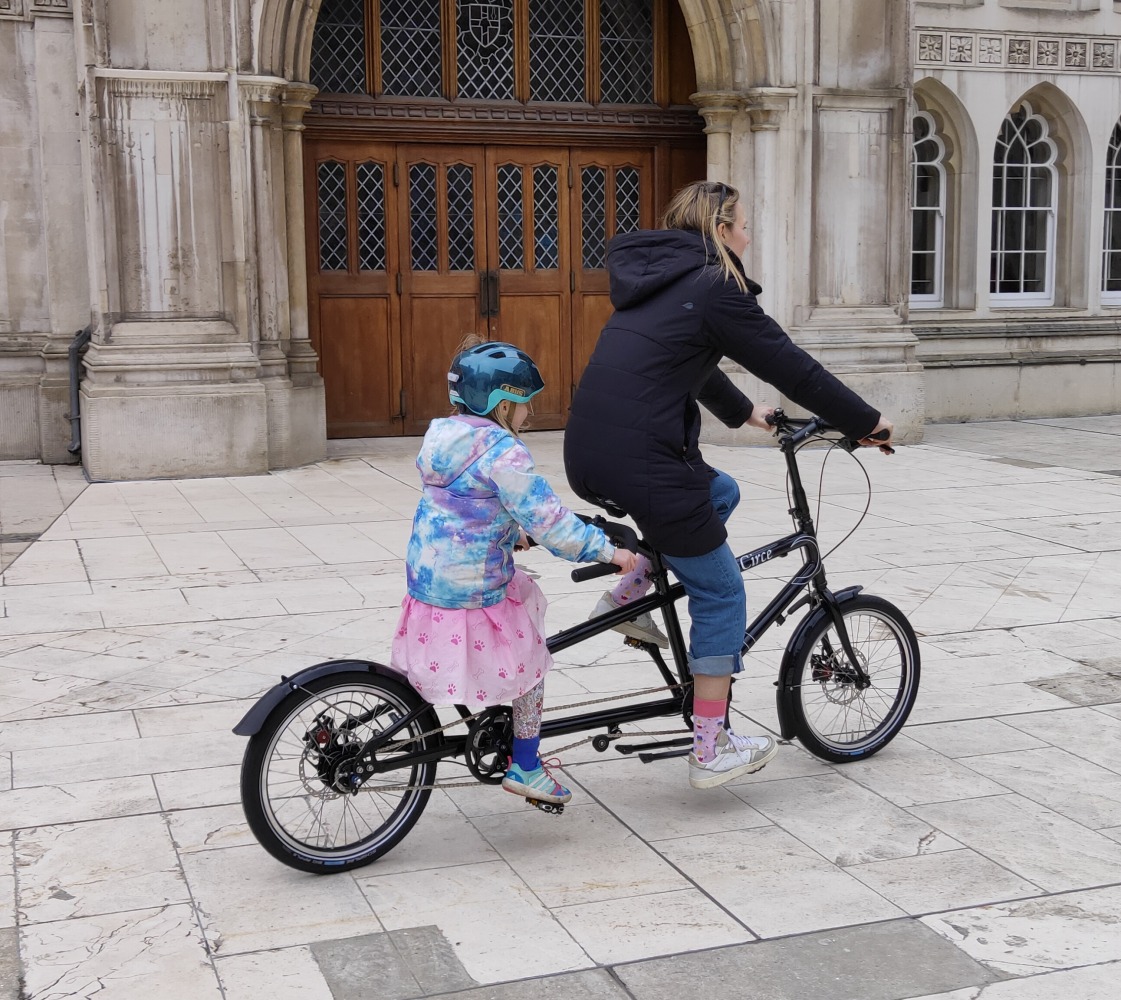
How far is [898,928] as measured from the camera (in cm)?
378

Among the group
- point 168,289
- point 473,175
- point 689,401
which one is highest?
point 473,175

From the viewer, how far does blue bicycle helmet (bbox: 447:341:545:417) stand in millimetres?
4062

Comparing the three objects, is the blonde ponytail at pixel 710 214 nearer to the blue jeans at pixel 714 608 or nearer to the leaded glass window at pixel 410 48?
the blue jeans at pixel 714 608

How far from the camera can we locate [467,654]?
411cm

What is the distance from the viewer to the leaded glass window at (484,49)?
12.9 metres

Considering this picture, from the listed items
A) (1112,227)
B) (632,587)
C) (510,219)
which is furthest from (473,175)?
(632,587)

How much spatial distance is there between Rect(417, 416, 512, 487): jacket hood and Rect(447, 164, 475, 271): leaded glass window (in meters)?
9.36

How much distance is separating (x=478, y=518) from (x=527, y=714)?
1.86ft

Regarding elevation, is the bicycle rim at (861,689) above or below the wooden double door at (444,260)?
below

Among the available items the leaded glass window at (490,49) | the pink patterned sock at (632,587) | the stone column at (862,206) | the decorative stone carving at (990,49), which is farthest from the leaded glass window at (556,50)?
the pink patterned sock at (632,587)

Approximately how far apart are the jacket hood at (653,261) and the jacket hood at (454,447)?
635mm

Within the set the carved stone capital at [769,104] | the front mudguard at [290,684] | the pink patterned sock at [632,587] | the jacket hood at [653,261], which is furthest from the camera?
the carved stone capital at [769,104]

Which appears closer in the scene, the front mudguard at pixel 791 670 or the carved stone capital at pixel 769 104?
the front mudguard at pixel 791 670

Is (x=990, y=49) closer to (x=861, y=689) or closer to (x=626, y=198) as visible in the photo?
(x=626, y=198)
